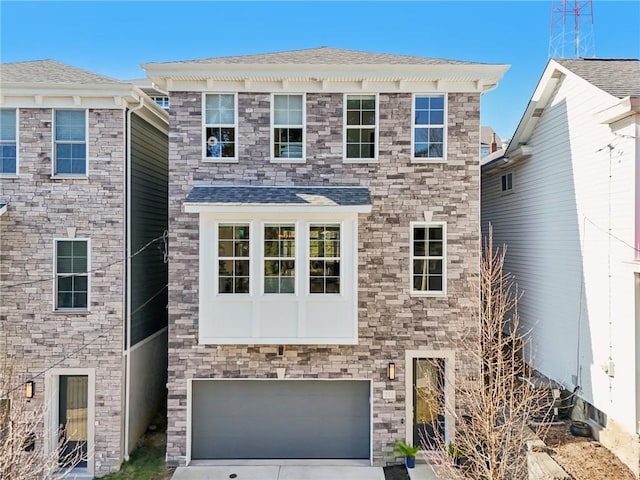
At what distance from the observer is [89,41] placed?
37.8 feet

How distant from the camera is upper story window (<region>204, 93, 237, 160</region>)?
9.23m

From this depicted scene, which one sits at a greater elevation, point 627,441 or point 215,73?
point 215,73

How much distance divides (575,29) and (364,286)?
9.75 metres

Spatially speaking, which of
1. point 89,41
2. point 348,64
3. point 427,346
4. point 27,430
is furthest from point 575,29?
point 27,430

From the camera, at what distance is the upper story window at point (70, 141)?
915 cm

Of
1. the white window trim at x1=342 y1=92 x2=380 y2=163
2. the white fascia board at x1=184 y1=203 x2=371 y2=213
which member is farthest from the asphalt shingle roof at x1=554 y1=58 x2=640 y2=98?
the white fascia board at x1=184 y1=203 x2=371 y2=213

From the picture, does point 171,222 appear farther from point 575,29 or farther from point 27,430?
point 575,29

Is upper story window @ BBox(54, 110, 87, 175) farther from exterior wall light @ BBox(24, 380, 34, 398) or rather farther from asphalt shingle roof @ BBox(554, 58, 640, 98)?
asphalt shingle roof @ BBox(554, 58, 640, 98)

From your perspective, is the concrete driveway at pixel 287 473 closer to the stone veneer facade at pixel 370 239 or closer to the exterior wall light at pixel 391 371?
the stone veneer facade at pixel 370 239

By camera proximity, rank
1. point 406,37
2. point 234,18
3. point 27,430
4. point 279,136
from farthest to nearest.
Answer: point 406,37 → point 234,18 → point 279,136 → point 27,430

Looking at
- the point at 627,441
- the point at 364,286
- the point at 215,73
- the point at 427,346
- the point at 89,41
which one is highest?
the point at 89,41

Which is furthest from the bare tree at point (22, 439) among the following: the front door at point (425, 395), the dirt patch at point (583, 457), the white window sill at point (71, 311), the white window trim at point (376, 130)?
the dirt patch at point (583, 457)

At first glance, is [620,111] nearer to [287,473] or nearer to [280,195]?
[280,195]

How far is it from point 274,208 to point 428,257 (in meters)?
3.64
